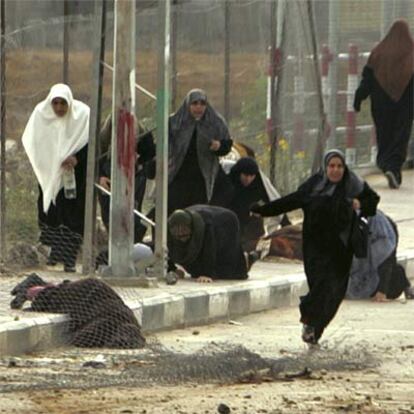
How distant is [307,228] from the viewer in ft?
43.9

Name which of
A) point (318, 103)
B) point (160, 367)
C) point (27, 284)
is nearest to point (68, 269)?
point (27, 284)

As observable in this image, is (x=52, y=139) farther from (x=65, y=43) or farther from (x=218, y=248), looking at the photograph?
(x=218, y=248)

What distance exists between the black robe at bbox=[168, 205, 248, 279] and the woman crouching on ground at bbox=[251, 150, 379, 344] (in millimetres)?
2478

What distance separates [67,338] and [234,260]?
353 centimetres

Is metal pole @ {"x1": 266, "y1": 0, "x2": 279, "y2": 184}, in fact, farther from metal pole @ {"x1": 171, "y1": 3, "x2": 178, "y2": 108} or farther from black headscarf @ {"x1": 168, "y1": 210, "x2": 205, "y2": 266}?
black headscarf @ {"x1": 168, "y1": 210, "x2": 205, "y2": 266}

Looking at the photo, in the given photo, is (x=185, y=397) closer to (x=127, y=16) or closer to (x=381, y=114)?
(x=127, y=16)

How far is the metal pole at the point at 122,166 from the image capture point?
49.7 feet

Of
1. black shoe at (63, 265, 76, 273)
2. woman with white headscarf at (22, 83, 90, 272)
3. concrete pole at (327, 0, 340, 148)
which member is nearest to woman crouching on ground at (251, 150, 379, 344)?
black shoe at (63, 265, 76, 273)

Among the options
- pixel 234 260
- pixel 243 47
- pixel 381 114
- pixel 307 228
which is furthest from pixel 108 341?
pixel 381 114

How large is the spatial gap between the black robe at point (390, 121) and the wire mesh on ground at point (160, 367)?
38.3 feet

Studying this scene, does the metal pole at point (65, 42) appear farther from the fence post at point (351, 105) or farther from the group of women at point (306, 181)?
the fence post at point (351, 105)

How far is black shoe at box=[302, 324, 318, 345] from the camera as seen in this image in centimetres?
1306

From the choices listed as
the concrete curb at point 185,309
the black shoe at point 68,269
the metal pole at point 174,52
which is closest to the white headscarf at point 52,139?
the black shoe at point 68,269

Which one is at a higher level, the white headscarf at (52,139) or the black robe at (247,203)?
the white headscarf at (52,139)
